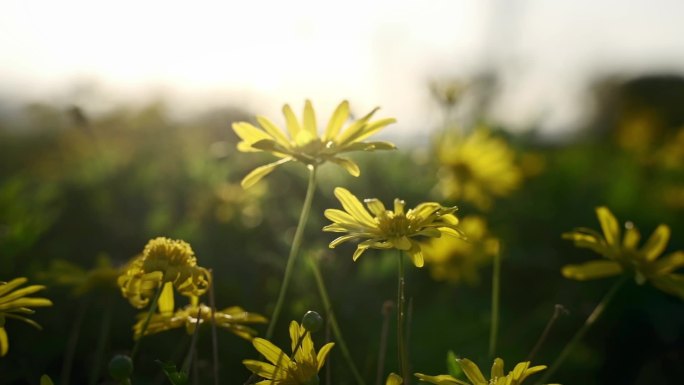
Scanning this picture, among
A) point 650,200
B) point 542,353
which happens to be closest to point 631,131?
point 650,200

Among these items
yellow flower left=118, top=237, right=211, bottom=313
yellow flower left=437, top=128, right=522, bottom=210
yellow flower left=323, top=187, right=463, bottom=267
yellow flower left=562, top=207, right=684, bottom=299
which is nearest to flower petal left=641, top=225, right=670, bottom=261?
yellow flower left=562, top=207, right=684, bottom=299

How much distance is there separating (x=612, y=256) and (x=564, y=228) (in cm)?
167

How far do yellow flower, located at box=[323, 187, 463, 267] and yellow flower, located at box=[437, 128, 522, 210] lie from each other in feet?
5.38

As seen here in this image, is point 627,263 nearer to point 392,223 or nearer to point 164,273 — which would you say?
point 392,223

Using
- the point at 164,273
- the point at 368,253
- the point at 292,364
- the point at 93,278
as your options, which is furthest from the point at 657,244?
the point at 368,253

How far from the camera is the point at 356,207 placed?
1182 millimetres

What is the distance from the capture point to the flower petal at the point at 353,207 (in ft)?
3.80

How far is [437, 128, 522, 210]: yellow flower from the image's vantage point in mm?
2836

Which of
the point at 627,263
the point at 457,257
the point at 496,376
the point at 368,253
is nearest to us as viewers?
the point at 496,376

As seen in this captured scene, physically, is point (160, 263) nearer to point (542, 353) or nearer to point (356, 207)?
point (356, 207)

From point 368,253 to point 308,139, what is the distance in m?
1.30

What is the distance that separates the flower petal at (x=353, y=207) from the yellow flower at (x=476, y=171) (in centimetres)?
163

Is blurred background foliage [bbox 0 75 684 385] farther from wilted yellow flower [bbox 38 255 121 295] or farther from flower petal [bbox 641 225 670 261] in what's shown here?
flower petal [bbox 641 225 670 261]

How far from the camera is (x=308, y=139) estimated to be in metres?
1.38
